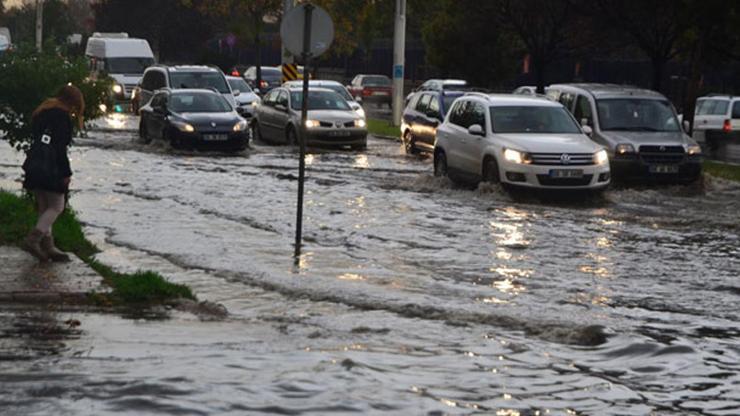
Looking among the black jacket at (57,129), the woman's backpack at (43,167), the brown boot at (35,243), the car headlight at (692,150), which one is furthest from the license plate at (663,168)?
the brown boot at (35,243)

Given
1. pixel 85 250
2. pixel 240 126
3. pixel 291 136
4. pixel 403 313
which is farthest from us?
pixel 291 136

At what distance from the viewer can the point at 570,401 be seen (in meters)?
8.91

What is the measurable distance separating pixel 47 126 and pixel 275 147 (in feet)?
72.3

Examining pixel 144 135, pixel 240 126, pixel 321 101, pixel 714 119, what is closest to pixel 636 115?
pixel 240 126

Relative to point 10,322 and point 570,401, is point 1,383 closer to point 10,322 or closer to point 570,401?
point 10,322

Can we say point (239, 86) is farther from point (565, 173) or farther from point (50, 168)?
point (50, 168)

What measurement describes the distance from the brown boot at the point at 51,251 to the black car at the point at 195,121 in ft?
62.5

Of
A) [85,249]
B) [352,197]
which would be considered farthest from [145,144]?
[85,249]

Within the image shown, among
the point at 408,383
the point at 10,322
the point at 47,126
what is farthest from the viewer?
the point at 47,126

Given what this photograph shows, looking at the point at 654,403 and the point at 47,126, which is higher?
the point at 47,126

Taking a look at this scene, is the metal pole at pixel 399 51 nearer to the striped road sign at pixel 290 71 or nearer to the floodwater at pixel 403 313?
the striped road sign at pixel 290 71

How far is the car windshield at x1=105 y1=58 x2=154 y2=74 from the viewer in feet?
193

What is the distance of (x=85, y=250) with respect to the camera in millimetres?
15180

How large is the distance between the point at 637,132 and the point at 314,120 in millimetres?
10782
